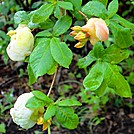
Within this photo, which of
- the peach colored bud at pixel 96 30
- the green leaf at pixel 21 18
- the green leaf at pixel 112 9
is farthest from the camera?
the green leaf at pixel 21 18

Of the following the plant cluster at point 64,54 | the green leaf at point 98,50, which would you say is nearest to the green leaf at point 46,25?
the plant cluster at point 64,54

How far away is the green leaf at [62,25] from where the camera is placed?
3.21 feet

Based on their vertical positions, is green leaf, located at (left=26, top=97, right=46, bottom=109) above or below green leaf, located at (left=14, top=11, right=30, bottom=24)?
below

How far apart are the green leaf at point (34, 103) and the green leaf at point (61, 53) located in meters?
0.11

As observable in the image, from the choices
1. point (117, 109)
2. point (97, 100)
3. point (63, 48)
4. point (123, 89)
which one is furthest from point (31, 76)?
point (117, 109)

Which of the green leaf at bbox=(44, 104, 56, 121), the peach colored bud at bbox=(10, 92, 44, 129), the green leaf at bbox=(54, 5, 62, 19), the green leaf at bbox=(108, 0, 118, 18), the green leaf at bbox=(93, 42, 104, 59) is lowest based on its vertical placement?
the green leaf at bbox=(44, 104, 56, 121)

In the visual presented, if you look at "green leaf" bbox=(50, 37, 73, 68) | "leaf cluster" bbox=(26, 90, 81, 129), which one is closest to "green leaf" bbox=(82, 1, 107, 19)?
"green leaf" bbox=(50, 37, 73, 68)

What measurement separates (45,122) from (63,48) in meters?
0.18

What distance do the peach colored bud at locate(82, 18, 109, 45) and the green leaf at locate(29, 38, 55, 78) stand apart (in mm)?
112

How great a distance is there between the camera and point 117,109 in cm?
258

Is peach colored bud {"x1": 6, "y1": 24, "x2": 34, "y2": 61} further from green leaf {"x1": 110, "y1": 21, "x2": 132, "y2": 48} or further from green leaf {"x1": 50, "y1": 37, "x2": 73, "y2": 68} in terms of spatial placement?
green leaf {"x1": 110, "y1": 21, "x2": 132, "y2": 48}

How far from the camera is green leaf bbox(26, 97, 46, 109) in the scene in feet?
2.94

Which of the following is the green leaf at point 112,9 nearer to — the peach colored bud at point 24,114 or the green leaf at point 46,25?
the green leaf at point 46,25

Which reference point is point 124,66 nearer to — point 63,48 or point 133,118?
point 133,118
